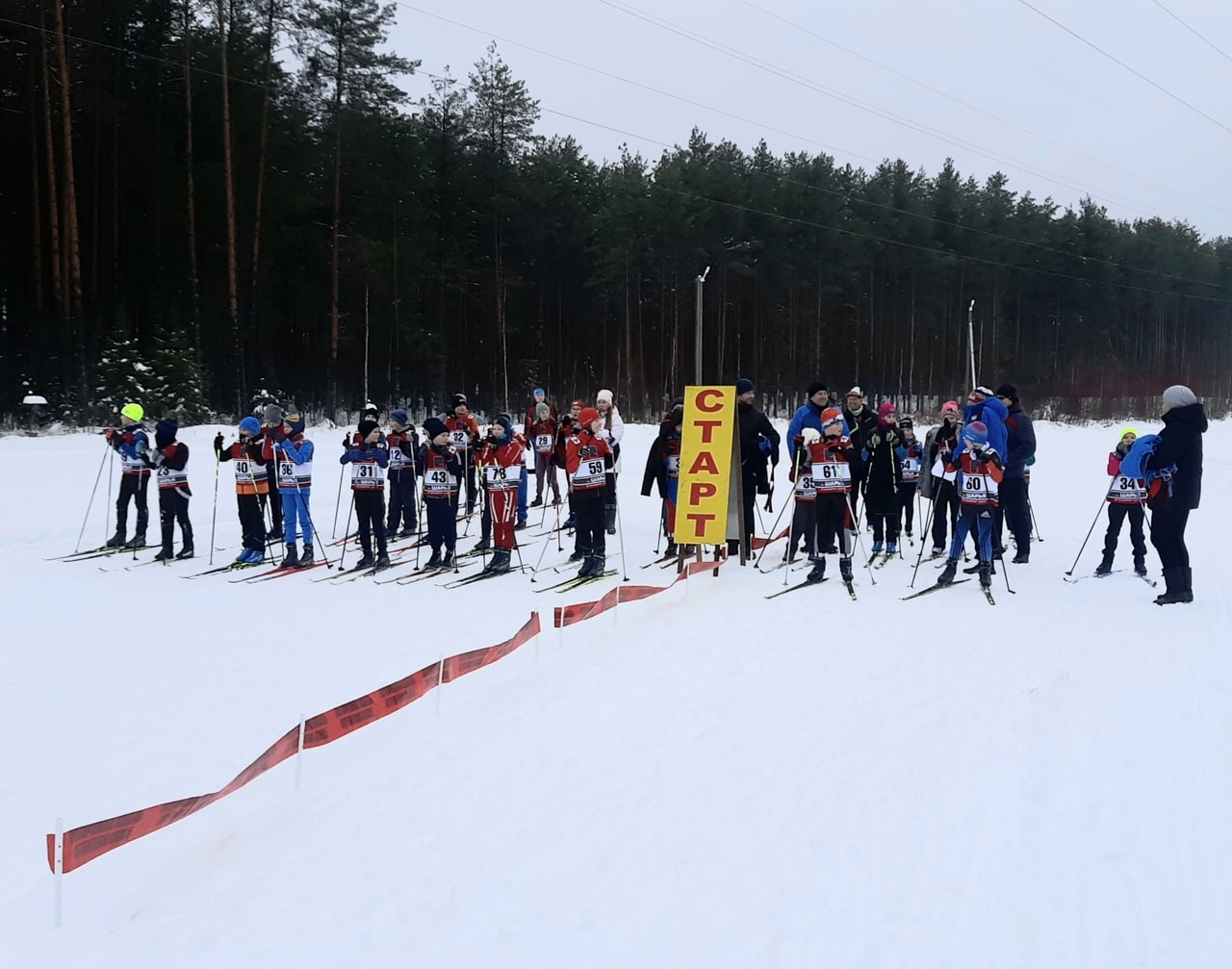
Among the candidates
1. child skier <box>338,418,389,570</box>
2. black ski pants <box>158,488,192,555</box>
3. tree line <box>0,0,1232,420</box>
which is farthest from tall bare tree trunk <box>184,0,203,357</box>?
child skier <box>338,418,389,570</box>

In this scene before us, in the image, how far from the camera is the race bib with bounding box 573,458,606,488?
11250 mm

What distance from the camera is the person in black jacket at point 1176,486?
891 cm

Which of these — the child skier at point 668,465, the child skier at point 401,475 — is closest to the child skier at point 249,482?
the child skier at point 401,475

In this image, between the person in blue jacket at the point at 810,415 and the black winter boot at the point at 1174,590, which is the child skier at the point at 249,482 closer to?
the person in blue jacket at the point at 810,415

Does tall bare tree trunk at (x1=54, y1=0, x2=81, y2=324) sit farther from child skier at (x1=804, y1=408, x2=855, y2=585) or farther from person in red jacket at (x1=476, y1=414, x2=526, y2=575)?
child skier at (x1=804, y1=408, x2=855, y2=585)

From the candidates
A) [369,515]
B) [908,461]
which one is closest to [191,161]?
[369,515]

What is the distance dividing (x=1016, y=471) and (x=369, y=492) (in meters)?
8.34

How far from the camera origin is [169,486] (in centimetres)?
1318

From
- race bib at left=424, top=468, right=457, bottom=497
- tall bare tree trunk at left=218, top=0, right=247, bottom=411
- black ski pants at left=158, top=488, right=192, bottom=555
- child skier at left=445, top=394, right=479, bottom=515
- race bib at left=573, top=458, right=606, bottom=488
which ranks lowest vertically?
black ski pants at left=158, top=488, right=192, bottom=555

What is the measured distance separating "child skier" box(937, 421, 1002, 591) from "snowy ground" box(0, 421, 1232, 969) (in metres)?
1.04

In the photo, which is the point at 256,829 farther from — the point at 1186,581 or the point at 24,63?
the point at 24,63

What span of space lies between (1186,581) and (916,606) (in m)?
2.74

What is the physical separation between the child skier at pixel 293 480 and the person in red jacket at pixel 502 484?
267cm

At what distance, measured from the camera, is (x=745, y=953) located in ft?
11.0
